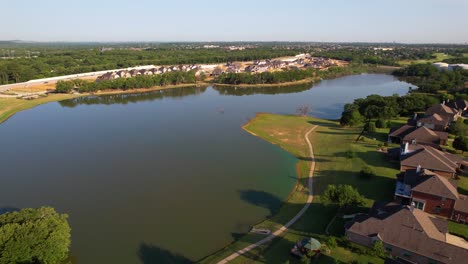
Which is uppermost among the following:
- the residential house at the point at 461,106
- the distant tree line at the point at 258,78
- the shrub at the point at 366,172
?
the distant tree line at the point at 258,78

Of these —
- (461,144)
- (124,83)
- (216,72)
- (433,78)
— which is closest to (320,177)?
(461,144)

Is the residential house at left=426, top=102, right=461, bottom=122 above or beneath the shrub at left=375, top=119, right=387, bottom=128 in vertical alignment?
above

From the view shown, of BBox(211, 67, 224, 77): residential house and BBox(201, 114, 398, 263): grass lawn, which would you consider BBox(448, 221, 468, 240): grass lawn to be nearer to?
BBox(201, 114, 398, 263): grass lawn

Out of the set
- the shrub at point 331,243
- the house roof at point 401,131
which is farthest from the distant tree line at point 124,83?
the shrub at point 331,243

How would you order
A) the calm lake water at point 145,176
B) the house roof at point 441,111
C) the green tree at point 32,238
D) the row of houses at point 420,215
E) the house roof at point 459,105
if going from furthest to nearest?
the house roof at point 459,105
the house roof at point 441,111
the calm lake water at point 145,176
the row of houses at point 420,215
the green tree at point 32,238

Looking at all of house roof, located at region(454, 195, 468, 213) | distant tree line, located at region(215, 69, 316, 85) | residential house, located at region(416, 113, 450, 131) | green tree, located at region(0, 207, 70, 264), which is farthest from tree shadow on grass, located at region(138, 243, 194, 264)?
distant tree line, located at region(215, 69, 316, 85)

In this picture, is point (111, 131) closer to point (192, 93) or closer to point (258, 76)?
point (192, 93)

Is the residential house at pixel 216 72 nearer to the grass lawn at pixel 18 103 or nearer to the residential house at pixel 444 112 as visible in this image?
the grass lawn at pixel 18 103
